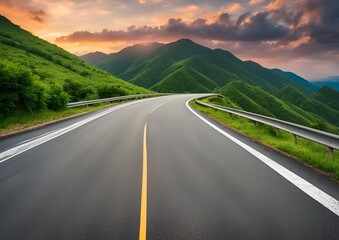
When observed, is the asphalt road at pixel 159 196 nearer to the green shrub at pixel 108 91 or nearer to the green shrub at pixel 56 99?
the green shrub at pixel 56 99

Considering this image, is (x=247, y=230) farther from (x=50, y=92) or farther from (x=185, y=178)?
(x=50, y=92)

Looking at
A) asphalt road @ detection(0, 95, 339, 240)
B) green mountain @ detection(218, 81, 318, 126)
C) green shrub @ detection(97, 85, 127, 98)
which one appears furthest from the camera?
green mountain @ detection(218, 81, 318, 126)

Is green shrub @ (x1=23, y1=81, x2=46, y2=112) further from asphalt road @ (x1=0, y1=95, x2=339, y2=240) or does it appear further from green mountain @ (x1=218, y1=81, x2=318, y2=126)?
green mountain @ (x1=218, y1=81, x2=318, y2=126)

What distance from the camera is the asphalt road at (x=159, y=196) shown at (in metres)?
4.27

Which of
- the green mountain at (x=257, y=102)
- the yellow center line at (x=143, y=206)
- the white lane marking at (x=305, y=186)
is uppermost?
the yellow center line at (x=143, y=206)

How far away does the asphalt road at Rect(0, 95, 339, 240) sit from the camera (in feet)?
14.0

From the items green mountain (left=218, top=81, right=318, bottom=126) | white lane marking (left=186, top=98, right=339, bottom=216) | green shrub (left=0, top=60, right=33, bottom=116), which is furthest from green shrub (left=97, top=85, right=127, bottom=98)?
green mountain (left=218, top=81, right=318, bottom=126)

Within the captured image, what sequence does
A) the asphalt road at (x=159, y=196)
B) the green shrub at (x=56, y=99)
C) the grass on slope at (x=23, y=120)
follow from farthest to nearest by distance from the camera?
1. the green shrub at (x=56, y=99)
2. the grass on slope at (x=23, y=120)
3. the asphalt road at (x=159, y=196)

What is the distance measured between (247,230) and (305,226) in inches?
36.6

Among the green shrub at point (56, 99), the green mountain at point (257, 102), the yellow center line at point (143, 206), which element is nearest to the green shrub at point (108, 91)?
the green shrub at point (56, 99)

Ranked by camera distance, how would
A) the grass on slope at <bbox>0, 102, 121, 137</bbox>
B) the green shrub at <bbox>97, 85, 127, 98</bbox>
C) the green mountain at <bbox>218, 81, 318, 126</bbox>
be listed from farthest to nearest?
the green mountain at <bbox>218, 81, 318, 126</bbox>, the green shrub at <bbox>97, 85, 127, 98</bbox>, the grass on slope at <bbox>0, 102, 121, 137</bbox>

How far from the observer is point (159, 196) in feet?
18.0

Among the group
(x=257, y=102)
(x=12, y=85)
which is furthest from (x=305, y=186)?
(x=257, y=102)

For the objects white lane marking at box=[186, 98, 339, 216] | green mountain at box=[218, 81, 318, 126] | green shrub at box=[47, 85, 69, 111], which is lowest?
green mountain at box=[218, 81, 318, 126]
